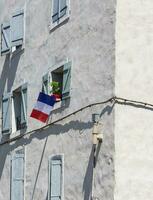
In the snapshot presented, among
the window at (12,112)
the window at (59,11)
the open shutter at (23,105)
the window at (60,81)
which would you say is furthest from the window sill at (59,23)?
the window at (12,112)

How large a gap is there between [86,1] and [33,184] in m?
5.19

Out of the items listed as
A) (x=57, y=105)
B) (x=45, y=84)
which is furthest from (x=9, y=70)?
(x=57, y=105)

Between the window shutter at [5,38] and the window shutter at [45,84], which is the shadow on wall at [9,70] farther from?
the window shutter at [45,84]

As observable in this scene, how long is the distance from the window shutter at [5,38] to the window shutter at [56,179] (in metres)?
5.50

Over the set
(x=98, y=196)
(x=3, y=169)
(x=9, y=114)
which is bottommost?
(x=98, y=196)

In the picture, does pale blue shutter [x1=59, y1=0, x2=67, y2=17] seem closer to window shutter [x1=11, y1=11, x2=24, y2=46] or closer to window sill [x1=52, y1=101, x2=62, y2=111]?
window sill [x1=52, y1=101, x2=62, y2=111]

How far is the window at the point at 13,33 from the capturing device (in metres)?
21.7

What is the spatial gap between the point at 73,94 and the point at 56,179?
2.20m

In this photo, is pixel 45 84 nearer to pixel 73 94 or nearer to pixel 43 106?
pixel 43 106

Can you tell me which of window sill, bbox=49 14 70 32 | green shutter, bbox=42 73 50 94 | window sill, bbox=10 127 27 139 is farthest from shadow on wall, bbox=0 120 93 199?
window sill, bbox=49 14 70 32

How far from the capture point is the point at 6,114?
22.0m
